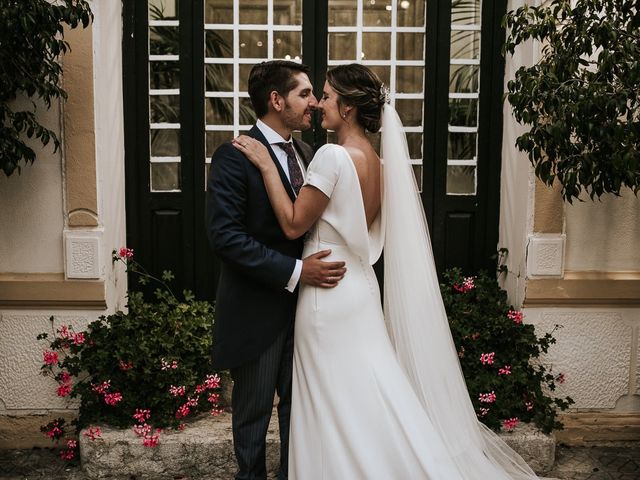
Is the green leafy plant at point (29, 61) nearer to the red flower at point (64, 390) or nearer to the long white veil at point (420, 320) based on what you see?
the red flower at point (64, 390)

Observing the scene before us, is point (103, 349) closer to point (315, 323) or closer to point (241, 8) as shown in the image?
point (315, 323)

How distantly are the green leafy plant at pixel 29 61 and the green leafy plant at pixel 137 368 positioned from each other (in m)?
0.94

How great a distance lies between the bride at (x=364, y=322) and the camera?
329 cm

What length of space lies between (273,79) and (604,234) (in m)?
2.47

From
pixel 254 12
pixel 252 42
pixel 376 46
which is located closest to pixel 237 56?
pixel 252 42

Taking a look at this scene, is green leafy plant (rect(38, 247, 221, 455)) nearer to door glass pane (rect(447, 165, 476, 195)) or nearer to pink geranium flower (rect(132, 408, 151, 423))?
pink geranium flower (rect(132, 408, 151, 423))

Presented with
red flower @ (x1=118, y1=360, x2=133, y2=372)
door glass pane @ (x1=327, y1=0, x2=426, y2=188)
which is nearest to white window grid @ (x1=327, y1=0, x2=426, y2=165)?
door glass pane @ (x1=327, y1=0, x2=426, y2=188)

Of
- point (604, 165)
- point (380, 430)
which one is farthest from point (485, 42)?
point (380, 430)

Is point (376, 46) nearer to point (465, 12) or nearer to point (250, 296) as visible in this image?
point (465, 12)

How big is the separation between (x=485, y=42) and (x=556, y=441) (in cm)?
257

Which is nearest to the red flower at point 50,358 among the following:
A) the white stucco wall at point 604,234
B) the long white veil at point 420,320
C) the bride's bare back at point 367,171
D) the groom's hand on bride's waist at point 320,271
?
the groom's hand on bride's waist at point 320,271

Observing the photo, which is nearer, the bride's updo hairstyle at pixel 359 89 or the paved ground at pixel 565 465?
the bride's updo hairstyle at pixel 359 89

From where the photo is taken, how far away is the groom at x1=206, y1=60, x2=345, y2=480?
10.9 feet

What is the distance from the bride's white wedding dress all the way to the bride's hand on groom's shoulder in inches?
8.4
